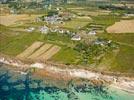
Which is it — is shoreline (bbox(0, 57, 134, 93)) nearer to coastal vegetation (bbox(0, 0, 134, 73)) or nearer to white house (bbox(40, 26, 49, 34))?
coastal vegetation (bbox(0, 0, 134, 73))

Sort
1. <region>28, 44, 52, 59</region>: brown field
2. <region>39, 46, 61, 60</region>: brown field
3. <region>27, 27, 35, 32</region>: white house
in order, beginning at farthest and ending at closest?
<region>27, 27, 35, 32</region>: white house → <region>28, 44, 52, 59</region>: brown field → <region>39, 46, 61, 60</region>: brown field

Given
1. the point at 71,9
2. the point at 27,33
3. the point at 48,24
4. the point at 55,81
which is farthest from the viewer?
the point at 71,9

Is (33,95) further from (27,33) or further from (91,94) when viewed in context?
(27,33)

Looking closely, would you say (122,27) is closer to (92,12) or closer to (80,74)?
(92,12)

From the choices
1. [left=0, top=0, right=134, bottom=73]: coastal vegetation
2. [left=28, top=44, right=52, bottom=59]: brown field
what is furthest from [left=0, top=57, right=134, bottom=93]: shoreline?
[left=28, top=44, right=52, bottom=59]: brown field

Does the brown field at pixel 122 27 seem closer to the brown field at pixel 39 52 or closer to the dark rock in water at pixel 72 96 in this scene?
the brown field at pixel 39 52

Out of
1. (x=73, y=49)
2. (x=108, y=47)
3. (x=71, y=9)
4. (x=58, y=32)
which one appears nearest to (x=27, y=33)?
(x=58, y=32)
